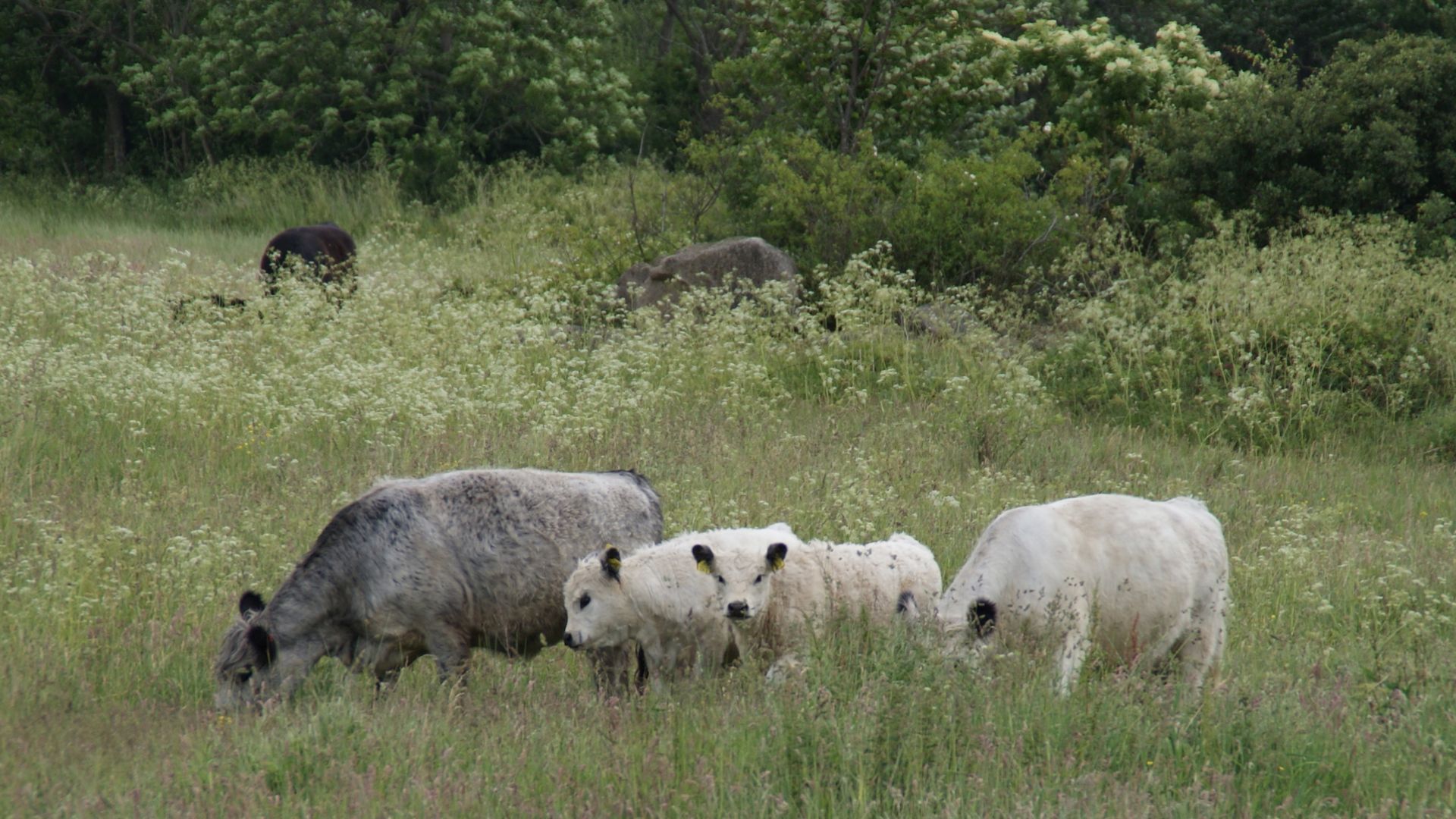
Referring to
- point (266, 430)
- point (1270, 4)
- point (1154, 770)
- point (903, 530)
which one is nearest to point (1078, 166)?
point (903, 530)

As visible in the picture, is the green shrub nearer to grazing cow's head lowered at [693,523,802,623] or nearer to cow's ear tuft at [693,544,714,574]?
grazing cow's head lowered at [693,523,802,623]

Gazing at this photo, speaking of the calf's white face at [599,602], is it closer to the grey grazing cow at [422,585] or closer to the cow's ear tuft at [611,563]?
the cow's ear tuft at [611,563]

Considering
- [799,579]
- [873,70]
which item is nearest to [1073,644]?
[799,579]

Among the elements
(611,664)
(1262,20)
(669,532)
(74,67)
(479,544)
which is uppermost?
(1262,20)

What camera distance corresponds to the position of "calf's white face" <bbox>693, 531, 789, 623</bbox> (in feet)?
19.7

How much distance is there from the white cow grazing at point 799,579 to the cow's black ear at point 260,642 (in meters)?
1.89

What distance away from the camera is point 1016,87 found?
20.7 m

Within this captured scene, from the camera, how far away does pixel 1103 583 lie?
19.0 feet

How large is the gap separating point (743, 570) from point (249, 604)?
2.22 metres

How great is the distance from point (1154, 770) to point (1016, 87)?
56.4 feet

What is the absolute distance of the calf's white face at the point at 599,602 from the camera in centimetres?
603

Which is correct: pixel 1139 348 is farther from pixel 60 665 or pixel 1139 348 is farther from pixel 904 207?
pixel 60 665

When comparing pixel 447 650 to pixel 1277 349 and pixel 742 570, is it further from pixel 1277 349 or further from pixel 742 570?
pixel 1277 349

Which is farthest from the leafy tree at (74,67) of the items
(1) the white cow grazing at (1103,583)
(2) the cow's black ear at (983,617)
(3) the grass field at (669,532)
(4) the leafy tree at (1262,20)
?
(2) the cow's black ear at (983,617)
